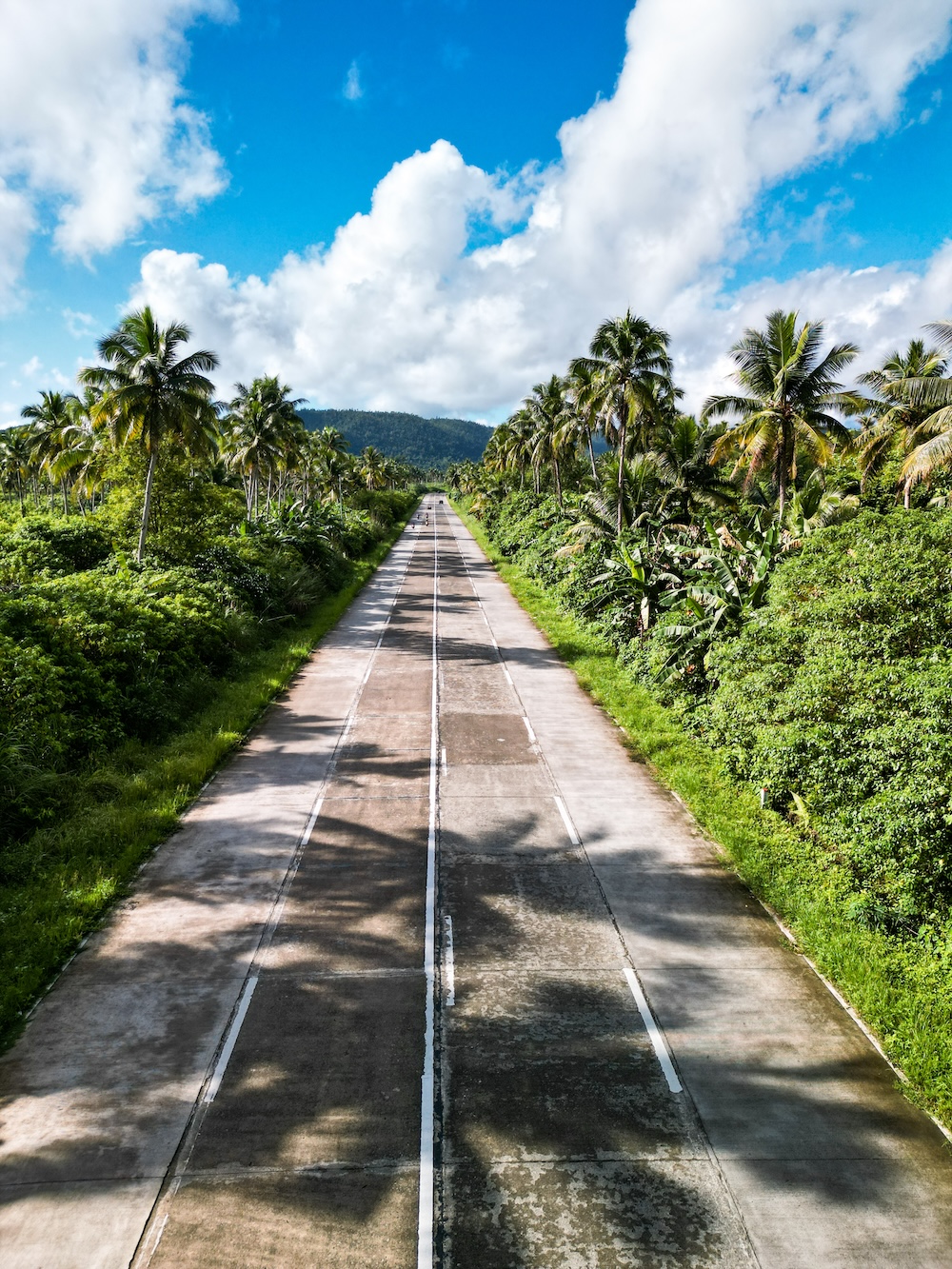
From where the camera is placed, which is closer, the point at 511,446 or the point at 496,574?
the point at 496,574

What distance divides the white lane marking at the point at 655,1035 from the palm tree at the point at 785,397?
674 inches

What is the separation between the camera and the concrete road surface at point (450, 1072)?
5.62 meters

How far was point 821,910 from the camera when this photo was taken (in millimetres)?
9570

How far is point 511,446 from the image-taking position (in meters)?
69.7

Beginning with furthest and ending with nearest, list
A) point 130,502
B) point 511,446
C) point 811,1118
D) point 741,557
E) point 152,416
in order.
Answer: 1. point 511,446
2. point 130,502
3. point 152,416
4. point 741,557
5. point 811,1118

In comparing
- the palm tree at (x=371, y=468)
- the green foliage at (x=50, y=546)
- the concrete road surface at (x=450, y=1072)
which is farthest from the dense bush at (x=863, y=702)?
the palm tree at (x=371, y=468)

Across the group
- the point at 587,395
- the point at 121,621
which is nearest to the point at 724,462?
the point at 587,395

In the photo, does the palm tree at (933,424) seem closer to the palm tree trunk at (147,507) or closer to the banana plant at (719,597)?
the banana plant at (719,597)

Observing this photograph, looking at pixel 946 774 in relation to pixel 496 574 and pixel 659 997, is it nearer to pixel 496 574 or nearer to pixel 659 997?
pixel 659 997

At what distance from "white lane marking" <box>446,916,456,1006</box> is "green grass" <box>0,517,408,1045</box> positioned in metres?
4.39

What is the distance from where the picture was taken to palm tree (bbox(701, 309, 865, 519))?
72.5 feet

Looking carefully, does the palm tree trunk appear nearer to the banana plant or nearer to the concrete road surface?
the concrete road surface

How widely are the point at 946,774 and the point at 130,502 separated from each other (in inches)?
1060

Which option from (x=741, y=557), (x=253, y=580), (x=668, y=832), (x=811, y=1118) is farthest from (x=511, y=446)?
(x=811, y=1118)
